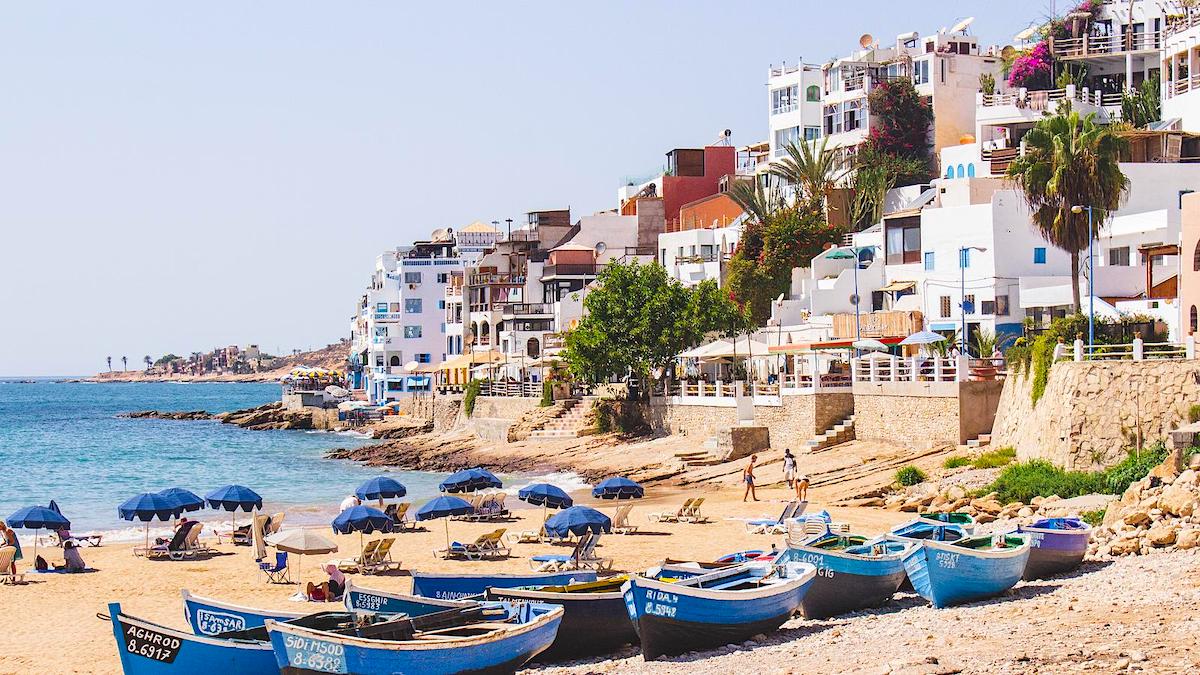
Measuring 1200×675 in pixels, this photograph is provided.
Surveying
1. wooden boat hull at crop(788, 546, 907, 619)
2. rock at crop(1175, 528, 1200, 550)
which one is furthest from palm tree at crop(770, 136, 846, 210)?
wooden boat hull at crop(788, 546, 907, 619)

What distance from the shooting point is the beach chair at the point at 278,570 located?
29255 mm

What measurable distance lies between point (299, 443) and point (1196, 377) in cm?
6576

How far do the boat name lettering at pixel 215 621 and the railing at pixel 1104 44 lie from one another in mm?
58161

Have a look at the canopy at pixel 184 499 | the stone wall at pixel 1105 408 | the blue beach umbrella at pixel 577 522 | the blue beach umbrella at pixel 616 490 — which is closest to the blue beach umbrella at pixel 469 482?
the blue beach umbrella at pixel 616 490

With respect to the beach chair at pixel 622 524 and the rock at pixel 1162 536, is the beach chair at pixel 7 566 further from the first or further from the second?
the rock at pixel 1162 536

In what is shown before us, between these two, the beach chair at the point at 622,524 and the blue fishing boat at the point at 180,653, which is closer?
the blue fishing boat at the point at 180,653

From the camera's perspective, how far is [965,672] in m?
17.2

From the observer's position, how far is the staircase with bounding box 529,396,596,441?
62844mm

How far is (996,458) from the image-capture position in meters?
37.7

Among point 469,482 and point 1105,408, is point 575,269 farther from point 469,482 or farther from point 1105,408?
point 1105,408

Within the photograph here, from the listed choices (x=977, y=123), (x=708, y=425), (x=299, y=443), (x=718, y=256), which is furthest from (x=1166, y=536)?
(x=299, y=443)

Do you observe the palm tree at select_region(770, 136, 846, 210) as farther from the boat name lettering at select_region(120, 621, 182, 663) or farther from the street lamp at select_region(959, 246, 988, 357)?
the boat name lettering at select_region(120, 621, 182, 663)

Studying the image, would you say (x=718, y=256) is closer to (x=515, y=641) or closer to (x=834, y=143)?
(x=834, y=143)

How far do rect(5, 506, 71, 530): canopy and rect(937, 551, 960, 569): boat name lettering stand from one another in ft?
65.6
